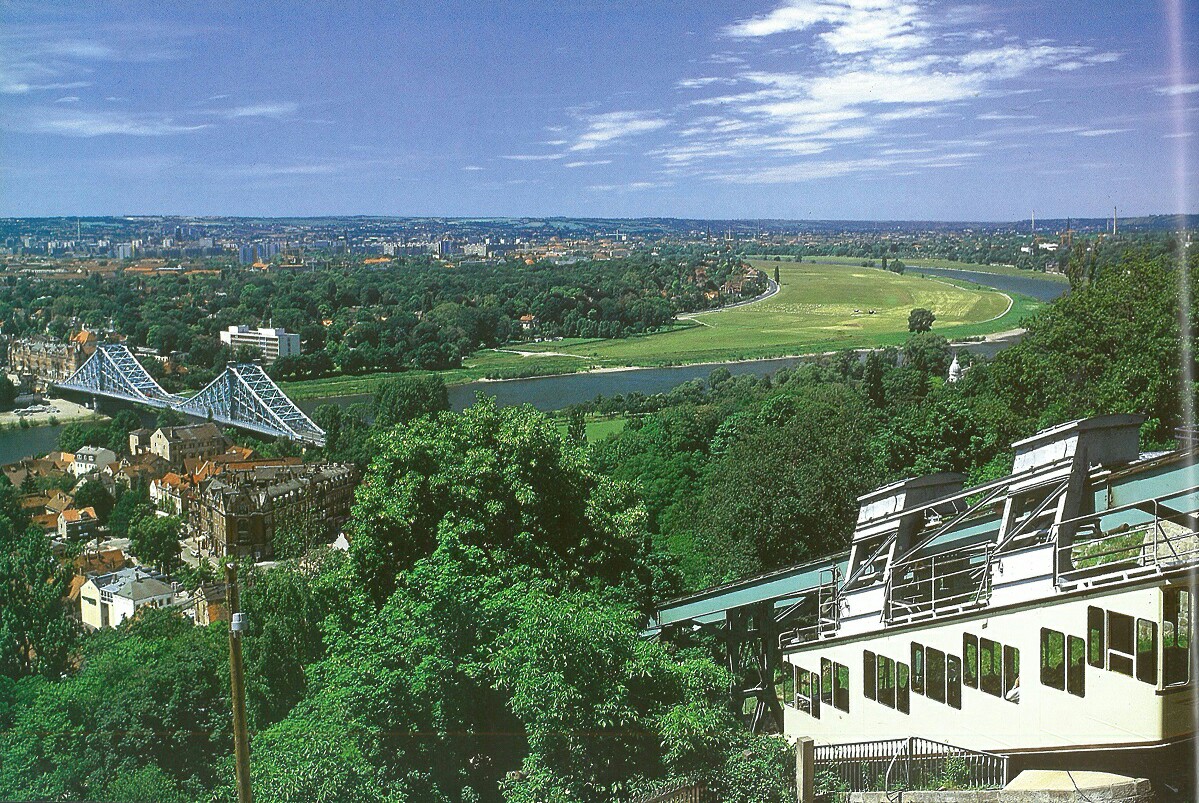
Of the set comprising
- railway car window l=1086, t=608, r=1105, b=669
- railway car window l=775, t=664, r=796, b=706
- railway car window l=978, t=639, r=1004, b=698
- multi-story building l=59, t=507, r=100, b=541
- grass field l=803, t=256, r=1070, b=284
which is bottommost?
multi-story building l=59, t=507, r=100, b=541

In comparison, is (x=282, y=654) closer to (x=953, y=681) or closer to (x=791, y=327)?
(x=953, y=681)

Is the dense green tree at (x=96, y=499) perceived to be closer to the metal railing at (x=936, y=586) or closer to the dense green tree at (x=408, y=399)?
the dense green tree at (x=408, y=399)

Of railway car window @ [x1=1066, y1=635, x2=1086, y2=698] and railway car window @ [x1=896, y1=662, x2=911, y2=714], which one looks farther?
railway car window @ [x1=896, y1=662, x2=911, y2=714]

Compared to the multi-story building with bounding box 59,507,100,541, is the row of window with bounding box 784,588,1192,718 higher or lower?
higher

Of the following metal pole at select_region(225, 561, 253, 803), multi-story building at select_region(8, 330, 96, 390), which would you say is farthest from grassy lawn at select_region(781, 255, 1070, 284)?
multi-story building at select_region(8, 330, 96, 390)

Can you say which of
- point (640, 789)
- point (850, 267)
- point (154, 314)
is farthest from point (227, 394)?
point (640, 789)

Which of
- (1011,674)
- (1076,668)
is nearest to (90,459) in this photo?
(1011,674)

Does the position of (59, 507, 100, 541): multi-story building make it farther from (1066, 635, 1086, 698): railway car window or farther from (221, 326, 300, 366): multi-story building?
(1066, 635, 1086, 698): railway car window

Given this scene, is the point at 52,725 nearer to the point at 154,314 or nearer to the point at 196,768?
the point at 196,768

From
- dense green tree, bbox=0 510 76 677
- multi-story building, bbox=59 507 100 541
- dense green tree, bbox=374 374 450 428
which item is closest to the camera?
dense green tree, bbox=0 510 76 677
